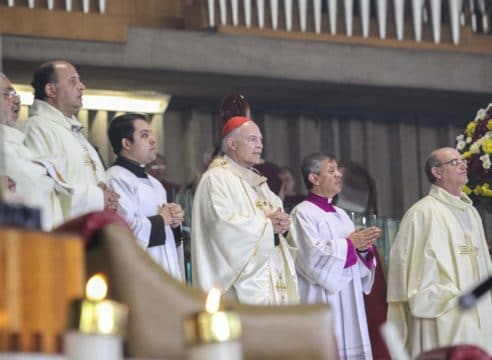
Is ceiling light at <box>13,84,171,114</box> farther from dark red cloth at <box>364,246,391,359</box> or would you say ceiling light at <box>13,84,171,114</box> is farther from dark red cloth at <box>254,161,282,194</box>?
dark red cloth at <box>364,246,391,359</box>

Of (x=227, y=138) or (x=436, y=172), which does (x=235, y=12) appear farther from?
(x=227, y=138)

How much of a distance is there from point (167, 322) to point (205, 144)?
30.4 ft

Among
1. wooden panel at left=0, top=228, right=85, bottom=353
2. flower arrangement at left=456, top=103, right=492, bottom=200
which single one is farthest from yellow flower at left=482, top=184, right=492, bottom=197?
wooden panel at left=0, top=228, right=85, bottom=353

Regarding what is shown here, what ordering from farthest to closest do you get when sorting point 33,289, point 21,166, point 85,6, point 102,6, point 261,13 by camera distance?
point 261,13, point 102,6, point 85,6, point 21,166, point 33,289

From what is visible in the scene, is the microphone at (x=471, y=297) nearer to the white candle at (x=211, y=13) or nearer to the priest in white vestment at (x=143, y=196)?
the priest in white vestment at (x=143, y=196)

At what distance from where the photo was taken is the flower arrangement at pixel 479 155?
9.99 meters

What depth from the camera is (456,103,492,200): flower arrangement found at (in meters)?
9.99

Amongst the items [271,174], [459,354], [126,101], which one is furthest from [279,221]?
[126,101]

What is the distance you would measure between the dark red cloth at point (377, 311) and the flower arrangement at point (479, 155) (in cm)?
86

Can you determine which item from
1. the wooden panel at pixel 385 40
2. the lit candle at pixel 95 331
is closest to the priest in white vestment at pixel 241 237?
the wooden panel at pixel 385 40

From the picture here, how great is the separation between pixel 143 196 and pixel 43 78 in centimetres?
92

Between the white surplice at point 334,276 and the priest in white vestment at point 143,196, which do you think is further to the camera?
the white surplice at point 334,276

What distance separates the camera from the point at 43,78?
833cm

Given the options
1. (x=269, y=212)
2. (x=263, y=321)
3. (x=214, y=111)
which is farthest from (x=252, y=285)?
(x=214, y=111)
